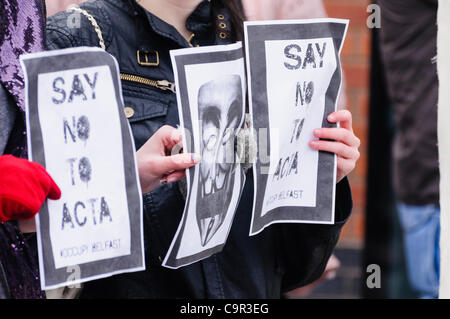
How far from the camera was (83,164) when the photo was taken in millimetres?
1252

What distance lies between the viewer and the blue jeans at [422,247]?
249cm

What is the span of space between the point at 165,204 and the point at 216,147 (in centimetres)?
14

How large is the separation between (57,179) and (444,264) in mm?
875

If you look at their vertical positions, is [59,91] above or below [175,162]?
above

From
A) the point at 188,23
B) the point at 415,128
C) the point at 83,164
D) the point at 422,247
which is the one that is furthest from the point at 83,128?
the point at 422,247

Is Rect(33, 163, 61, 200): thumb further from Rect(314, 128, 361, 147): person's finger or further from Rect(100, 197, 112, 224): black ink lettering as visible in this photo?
Rect(314, 128, 361, 147): person's finger

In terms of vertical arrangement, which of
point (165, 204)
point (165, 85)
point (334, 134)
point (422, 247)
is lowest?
point (422, 247)

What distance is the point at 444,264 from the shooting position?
1699 millimetres

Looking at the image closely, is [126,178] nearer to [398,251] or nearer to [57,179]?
[57,179]

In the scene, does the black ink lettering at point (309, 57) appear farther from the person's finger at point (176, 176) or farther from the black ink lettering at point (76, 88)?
the black ink lettering at point (76, 88)

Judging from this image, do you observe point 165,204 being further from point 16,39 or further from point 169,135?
point 16,39

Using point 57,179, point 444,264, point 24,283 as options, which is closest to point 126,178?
point 57,179

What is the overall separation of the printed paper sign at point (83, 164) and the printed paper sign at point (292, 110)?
0.78 feet

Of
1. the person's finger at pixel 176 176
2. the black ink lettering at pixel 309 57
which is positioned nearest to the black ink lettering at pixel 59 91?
the person's finger at pixel 176 176
